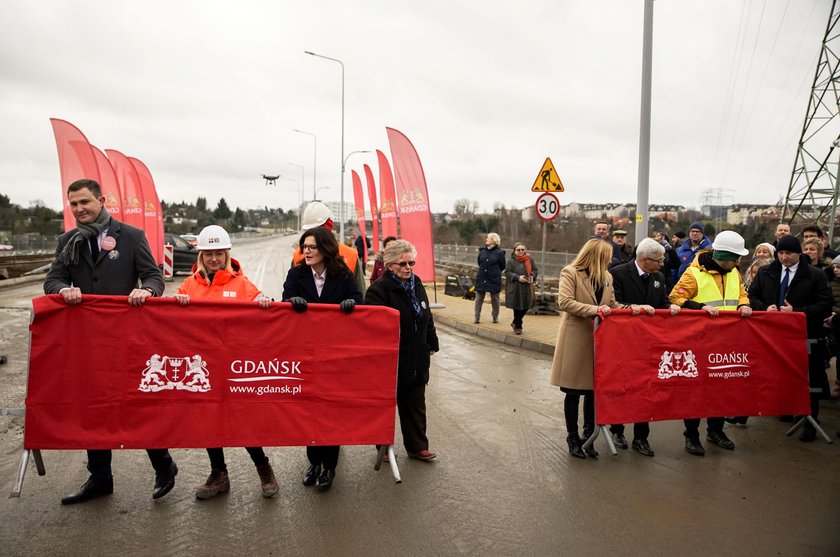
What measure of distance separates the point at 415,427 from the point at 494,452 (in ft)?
2.66

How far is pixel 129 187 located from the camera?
2422 centimetres

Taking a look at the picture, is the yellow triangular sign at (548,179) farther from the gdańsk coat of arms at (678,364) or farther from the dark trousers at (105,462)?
the dark trousers at (105,462)

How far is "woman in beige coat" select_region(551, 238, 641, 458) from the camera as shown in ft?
17.1

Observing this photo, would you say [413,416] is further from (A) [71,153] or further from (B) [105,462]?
(A) [71,153]

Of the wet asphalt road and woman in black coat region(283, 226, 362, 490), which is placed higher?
woman in black coat region(283, 226, 362, 490)

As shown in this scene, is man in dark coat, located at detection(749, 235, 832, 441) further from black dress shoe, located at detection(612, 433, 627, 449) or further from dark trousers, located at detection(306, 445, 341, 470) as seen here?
dark trousers, located at detection(306, 445, 341, 470)

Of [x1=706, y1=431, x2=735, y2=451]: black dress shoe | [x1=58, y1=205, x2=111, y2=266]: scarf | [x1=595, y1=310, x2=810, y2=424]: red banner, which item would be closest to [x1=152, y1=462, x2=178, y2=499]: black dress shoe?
[x1=58, y1=205, x2=111, y2=266]: scarf

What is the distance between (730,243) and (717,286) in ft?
1.65

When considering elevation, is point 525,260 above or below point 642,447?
above

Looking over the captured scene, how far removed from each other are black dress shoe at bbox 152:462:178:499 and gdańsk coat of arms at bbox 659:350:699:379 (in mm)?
4322

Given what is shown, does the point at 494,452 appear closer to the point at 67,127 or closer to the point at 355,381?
the point at 355,381

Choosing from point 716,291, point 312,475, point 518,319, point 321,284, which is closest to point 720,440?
point 716,291

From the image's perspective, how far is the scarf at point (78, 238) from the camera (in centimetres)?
408

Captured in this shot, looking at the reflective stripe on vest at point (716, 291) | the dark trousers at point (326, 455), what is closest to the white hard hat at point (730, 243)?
the reflective stripe on vest at point (716, 291)
